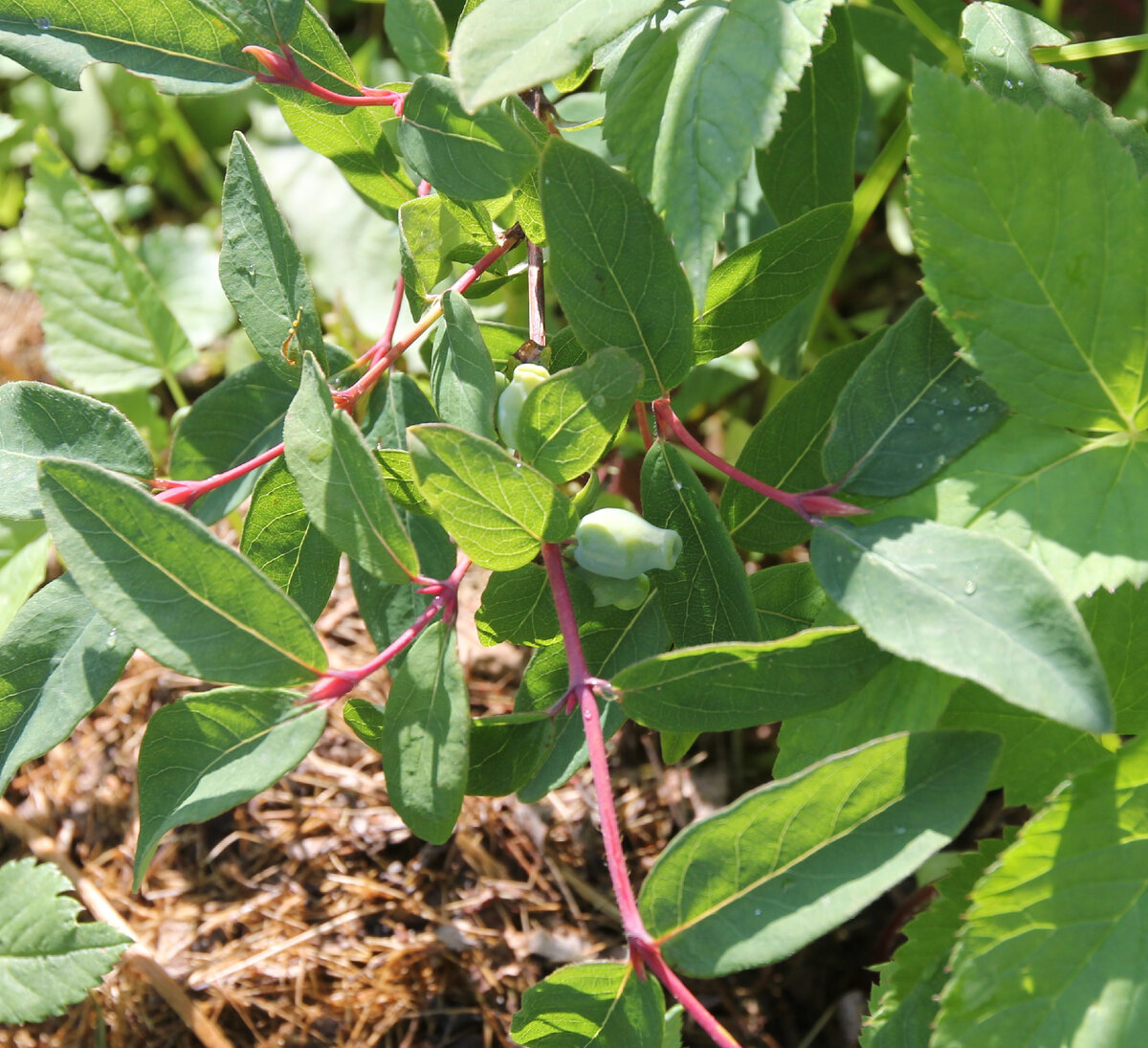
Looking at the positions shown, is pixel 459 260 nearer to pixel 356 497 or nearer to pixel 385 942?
pixel 356 497

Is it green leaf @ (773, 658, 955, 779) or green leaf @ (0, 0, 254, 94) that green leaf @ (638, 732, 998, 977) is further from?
green leaf @ (0, 0, 254, 94)

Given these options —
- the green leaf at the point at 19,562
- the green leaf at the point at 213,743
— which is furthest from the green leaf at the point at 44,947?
the green leaf at the point at 213,743

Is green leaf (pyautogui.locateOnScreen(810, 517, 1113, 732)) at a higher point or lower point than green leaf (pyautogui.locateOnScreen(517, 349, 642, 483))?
lower

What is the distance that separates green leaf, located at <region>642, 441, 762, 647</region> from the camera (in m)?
0.75

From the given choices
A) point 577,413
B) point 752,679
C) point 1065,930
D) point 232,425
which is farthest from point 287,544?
point 1065,930

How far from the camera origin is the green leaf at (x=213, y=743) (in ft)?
2.23

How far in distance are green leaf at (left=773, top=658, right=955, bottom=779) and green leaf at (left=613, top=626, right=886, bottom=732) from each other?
0.13 ft

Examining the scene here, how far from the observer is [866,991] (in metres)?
1.13

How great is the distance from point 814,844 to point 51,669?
59cm

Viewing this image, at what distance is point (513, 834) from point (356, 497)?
70cm

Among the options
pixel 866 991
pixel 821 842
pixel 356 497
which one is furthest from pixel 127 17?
pixel 866 991

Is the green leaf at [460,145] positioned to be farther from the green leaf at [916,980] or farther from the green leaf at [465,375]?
the green leaf at [916,980]

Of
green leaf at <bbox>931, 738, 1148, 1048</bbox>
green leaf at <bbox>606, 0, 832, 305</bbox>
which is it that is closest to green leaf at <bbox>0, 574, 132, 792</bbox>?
green leaf at <bbox>606, 0, 832, 305</bbox>

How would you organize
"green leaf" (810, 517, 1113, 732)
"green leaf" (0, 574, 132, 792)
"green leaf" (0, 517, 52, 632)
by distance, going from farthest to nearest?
"green leaf" (0, 517, 52, 632) < "green leaf" (0, 574, 132, 792) < "green leaf" (810, 517, 1113, 732)
